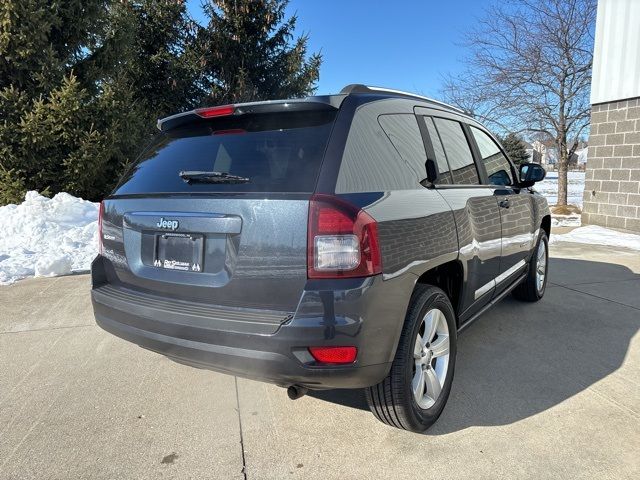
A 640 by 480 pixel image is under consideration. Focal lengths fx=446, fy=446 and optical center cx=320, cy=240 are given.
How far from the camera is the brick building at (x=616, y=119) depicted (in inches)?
348

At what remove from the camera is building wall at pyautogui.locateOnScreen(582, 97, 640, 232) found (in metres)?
8.97

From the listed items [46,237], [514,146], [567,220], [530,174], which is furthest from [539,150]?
[46,237]

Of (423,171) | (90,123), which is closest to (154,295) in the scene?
(423,171)

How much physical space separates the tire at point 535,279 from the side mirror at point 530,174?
747mm

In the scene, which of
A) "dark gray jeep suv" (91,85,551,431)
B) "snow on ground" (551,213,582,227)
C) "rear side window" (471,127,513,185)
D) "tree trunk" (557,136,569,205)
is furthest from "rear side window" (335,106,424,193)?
"tree trunk" (557,136,569,205)

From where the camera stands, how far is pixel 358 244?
195 centimetres

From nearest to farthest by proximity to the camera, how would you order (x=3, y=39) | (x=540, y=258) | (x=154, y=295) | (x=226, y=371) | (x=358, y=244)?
(x=358, y=244) → (x=226, y=371) → (x=154, y=295) → (x=540, y=258) → (x=3, y=39)

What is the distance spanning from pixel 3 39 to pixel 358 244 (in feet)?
33.0

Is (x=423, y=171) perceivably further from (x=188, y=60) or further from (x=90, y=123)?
(x=188, y=60)

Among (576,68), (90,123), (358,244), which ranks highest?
(576,68)

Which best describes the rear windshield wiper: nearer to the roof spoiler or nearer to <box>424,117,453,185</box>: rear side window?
the roof spoiler

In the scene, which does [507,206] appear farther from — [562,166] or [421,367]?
[562,166]

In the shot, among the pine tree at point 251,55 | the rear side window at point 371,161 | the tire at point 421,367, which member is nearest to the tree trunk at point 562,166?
the pine tree at point 251,55

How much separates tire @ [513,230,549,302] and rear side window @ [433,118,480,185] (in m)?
1.70
